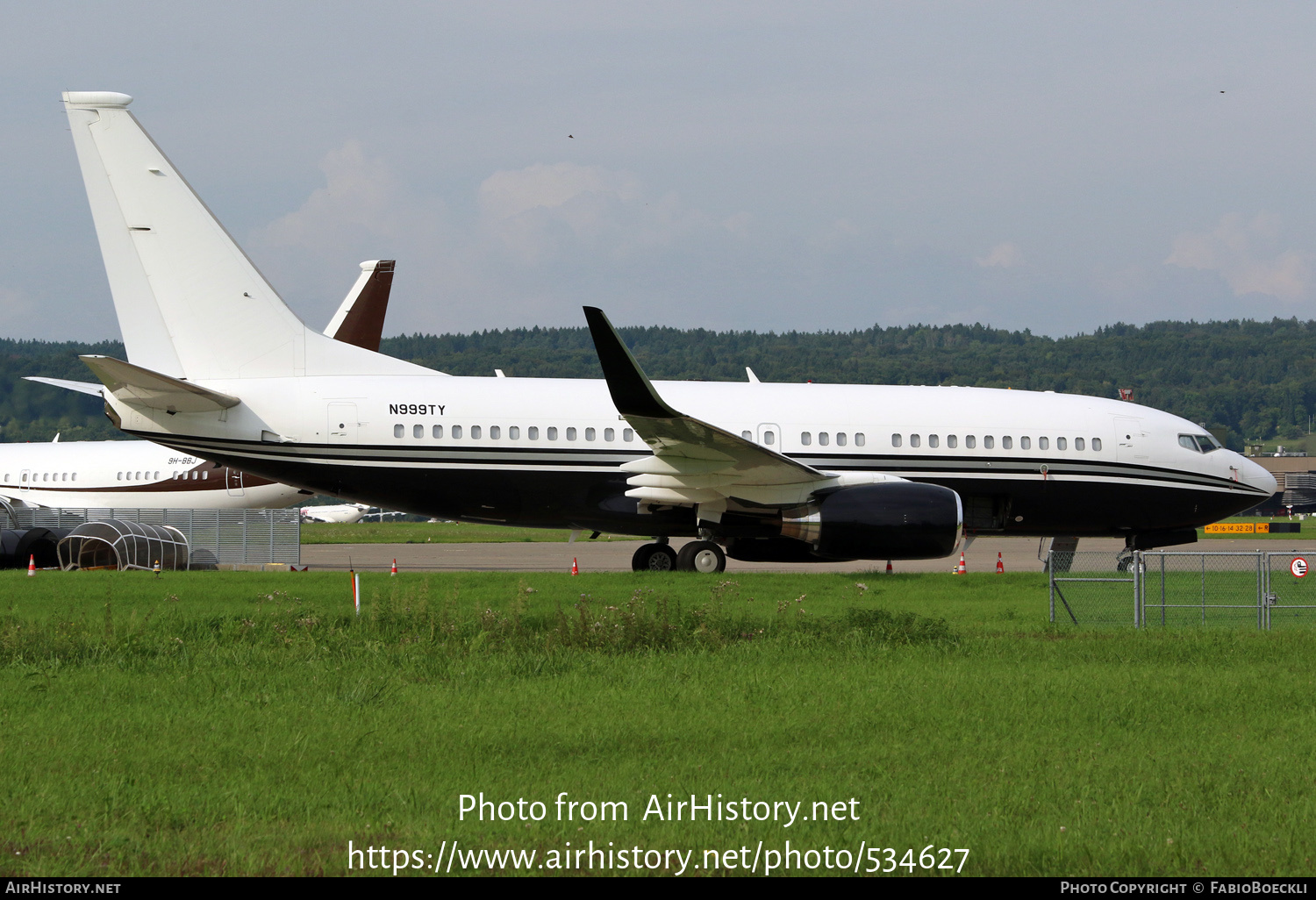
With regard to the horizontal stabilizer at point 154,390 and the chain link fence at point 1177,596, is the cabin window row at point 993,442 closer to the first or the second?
the chain link fence at point 1177,596

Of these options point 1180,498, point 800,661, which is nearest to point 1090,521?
point 1180,498

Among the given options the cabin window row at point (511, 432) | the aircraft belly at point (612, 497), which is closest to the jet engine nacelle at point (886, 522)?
the aircraft belly at point (612, 497)

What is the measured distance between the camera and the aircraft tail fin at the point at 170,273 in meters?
20.0

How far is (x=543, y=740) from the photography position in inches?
303

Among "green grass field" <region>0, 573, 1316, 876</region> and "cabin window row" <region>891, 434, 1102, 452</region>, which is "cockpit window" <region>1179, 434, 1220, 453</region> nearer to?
"cabin window row" <region>891, 434, 1102, 452</region>

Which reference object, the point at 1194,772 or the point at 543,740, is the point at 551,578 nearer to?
the point at 543,740

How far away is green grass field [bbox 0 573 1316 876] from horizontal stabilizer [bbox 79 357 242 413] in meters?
5.73

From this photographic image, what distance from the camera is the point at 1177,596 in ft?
60.4

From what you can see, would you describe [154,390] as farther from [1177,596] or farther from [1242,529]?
[1242,529]

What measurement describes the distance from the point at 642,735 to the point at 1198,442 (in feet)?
60.3

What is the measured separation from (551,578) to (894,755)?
1275cm

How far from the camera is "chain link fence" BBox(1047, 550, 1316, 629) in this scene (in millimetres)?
14406

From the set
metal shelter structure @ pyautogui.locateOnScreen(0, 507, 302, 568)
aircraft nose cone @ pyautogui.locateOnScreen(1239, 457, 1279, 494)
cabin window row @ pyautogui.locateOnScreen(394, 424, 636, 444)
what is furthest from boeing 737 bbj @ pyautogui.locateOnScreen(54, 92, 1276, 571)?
metal shelter structure @ pyautogui.locateOnScreen(0, 507, 302, 568)
